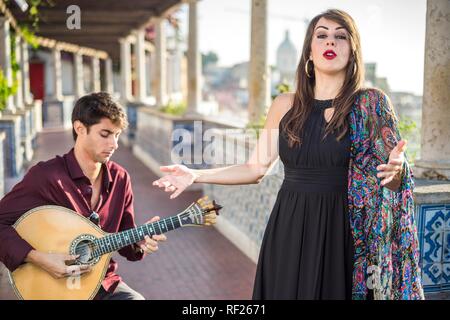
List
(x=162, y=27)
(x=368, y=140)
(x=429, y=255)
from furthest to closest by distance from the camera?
(x=162, y=27)
(x=429, y=255)
(x=368, y=140)

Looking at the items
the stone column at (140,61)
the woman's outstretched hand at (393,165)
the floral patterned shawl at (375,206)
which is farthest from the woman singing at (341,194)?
the stone column at (140,61)

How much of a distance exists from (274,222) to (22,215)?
0.93 metres

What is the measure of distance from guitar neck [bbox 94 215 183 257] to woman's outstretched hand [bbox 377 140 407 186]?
2.62 ft

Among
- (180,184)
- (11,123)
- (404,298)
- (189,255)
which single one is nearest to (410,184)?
(404,298)

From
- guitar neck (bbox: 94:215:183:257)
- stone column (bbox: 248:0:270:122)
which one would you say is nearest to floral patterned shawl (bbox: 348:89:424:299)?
guitar neck (bbox: 94:215:183:257)

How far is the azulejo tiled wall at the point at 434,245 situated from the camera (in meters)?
3.39

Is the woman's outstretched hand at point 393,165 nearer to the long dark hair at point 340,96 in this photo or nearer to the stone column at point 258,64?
the long dark hair at point 340,96

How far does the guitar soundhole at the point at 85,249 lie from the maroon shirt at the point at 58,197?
0.33 feet

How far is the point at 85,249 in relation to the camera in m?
2.43

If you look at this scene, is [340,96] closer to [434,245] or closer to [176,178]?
[176,178]

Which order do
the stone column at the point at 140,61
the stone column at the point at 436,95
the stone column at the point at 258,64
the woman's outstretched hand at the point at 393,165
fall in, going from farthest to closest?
1. the stone column at the point at 140,61
2. the stone column at the point at 258,64
3. the stone column at the point at 436,95
4. the woman's outstretched hand at the point at 393,165

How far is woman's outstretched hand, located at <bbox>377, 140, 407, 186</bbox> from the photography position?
2.02 meters

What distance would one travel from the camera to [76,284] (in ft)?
7.97
